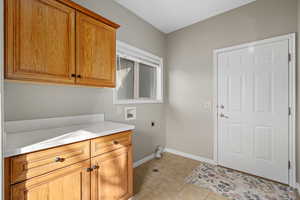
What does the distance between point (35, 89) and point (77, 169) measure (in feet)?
2.93

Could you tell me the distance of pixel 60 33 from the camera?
1.25m

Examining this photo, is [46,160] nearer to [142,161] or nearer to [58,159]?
[58,159]

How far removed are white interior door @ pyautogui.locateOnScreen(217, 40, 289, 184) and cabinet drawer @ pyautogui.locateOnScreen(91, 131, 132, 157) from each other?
181cm

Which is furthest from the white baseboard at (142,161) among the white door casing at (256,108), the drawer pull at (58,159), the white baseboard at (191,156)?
the drawer pull at (58,159)

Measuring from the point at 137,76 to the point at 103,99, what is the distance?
929 millimetres

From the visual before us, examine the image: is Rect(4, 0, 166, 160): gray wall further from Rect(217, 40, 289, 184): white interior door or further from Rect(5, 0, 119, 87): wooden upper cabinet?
Rect(217, 40, 289, 184): white interior door

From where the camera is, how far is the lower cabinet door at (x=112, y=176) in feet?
4.10

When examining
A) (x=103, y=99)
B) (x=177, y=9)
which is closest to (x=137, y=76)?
(x=103, y=99)

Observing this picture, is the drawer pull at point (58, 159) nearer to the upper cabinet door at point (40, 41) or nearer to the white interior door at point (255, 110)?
the upper cabinet door at point (40, 41)

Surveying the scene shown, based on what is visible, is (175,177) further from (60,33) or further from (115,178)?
(60,33)

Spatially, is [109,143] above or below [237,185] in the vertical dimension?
above

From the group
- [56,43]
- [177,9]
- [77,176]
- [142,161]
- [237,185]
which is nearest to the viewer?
[77,176]

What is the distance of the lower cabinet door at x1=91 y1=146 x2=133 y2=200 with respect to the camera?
1251 millimetres

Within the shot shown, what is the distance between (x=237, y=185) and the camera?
1.96m
